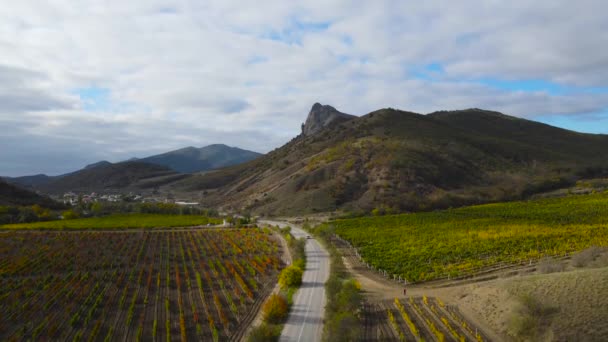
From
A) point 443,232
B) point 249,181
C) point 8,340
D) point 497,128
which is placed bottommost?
point 8,340

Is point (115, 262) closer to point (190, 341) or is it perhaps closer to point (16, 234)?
point (190, 341)

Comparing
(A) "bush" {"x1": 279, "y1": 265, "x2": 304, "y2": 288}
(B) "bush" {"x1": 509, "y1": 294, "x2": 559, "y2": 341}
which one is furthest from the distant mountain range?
(B) "bush" {"x1": 509, "y1": 294, "x2": 559, "y2": 341}

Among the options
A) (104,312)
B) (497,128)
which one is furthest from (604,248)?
(497,128)

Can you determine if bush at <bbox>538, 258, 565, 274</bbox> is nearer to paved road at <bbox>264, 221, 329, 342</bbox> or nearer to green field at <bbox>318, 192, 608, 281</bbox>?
green field at <bbox>318, 192, 608, 281</bbox>

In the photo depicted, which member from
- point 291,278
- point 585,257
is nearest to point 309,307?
point 291,278

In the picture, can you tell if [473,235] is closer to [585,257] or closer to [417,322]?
[585,257]

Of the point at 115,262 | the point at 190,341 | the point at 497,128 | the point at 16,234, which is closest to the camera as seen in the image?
the point at 190,341

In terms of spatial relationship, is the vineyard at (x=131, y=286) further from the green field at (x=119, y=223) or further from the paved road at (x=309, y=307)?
the green field at (x=119, y=223)
